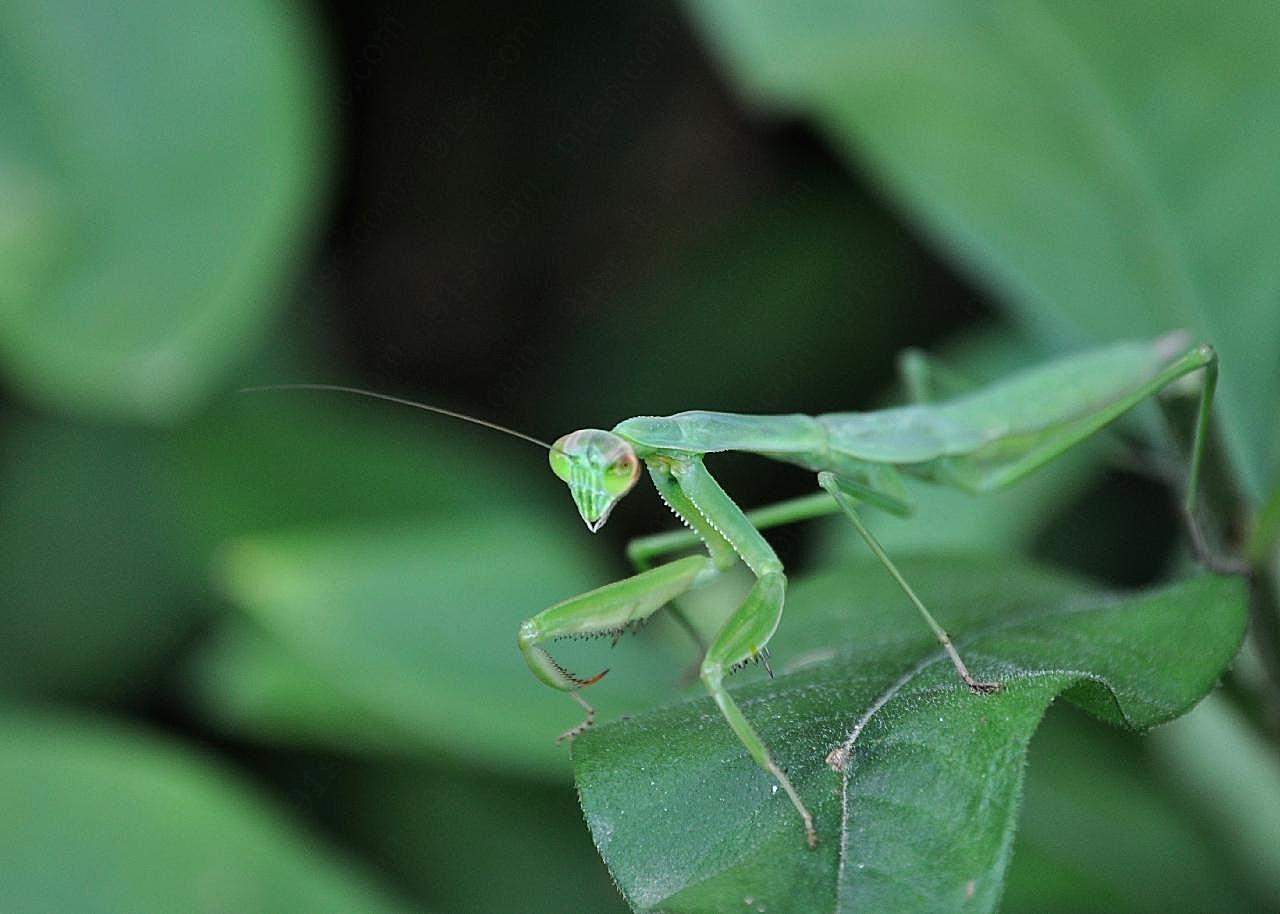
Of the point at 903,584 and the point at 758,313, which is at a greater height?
the point at 758,313

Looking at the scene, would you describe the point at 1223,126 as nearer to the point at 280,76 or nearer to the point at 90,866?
the point at 280,76

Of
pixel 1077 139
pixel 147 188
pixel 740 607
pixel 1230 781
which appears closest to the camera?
pixel 740 607

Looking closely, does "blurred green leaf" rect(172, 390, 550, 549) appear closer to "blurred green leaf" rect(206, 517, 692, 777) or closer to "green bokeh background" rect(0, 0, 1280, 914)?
"green bokeh background" rect(0, 0, 1280, 914)

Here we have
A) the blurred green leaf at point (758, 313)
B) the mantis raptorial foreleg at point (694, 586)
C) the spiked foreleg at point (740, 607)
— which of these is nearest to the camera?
the spiked foreleg at point (740, 607)

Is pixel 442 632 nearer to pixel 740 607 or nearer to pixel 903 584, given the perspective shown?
pixel 740 607

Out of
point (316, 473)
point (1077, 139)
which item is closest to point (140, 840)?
point (316, 473)

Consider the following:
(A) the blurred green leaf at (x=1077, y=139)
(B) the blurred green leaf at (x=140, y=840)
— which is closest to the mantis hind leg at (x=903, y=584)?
(A) the blurred green leaf at (x=1077, y=139)

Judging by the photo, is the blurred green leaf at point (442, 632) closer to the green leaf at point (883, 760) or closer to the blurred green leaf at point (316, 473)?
the blurred green leaf at point (316, 473)
